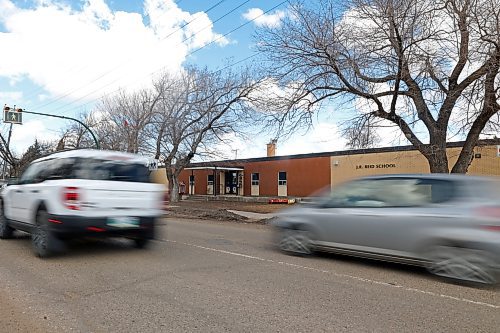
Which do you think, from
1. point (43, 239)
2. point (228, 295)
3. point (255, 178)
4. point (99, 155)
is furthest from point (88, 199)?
point (255, 178)

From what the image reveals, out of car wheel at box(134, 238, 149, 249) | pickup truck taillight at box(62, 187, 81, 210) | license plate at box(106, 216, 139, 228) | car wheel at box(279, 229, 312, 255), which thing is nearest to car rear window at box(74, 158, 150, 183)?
pickup truck taillight at box(62, 187, 81, 210)

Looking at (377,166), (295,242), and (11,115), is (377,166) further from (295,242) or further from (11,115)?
(11,115)

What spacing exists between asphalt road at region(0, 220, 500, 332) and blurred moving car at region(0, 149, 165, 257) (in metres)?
0.53

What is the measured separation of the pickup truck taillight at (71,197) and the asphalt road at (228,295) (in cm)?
100

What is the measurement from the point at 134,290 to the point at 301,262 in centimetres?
310

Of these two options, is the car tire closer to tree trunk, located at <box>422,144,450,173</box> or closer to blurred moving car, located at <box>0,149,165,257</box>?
blurred moving car, located at <box>0,149,165,257</box>

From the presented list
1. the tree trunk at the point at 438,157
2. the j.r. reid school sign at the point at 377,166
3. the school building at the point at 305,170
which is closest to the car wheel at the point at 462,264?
the tree trunk at the point at 438,157

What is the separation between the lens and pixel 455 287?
18.8ft

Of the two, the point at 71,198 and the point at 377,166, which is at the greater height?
the point at 377,166

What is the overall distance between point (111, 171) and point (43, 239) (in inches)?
66.3

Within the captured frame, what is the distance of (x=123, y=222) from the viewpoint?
24.6 feet

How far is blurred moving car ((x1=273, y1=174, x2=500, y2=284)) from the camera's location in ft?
18.6

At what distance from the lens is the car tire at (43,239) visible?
7262mm

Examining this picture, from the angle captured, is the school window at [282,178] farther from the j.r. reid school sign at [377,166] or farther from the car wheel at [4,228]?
the car wheel at [4,228]
